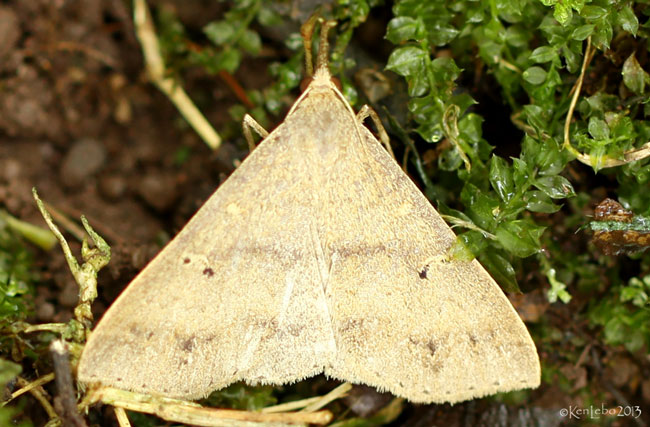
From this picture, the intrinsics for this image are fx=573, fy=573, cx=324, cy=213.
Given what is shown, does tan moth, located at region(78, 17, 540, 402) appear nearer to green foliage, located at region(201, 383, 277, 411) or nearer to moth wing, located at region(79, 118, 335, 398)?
moth wing, located at region(79, 118, 335, 398)

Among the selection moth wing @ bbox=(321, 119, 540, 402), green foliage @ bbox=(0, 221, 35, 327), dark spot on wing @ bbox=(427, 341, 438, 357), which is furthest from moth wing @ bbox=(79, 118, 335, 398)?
green foliage @ bbox=(0, 221, 35, 327)

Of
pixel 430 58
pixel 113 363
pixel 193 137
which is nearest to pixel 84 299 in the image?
pixel 113 363

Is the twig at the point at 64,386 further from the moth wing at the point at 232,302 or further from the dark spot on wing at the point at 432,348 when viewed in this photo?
the dark spot on wing at the point at 432,348

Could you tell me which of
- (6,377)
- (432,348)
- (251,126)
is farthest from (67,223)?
(432,348)

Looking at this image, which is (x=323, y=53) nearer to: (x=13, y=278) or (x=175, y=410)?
(x=175, y=410)

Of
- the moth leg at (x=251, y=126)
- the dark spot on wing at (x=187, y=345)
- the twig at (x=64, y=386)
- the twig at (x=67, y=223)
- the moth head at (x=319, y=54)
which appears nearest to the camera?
the twig at (x=64, y=386)

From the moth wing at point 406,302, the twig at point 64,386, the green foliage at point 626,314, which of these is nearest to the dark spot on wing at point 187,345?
the twig at point 64,386

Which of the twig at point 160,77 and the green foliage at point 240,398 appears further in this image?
the twig at point 160,77
